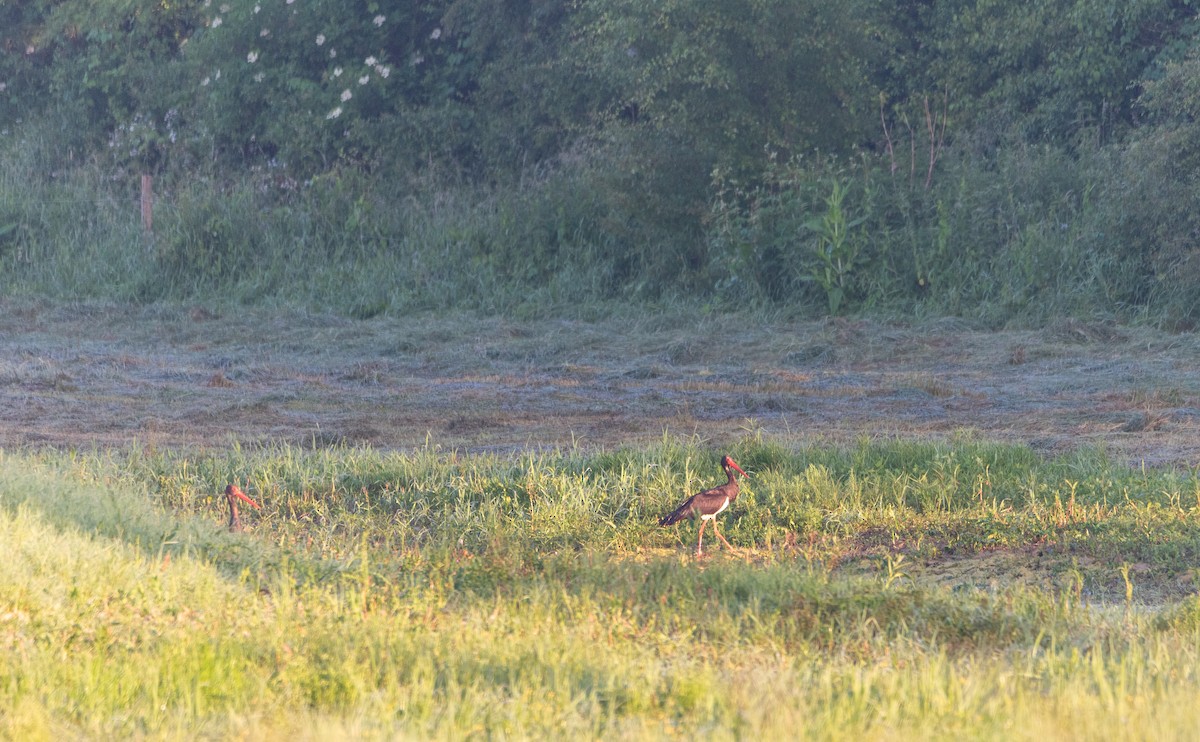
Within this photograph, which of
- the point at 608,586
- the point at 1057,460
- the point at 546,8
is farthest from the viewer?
the point at 546,8

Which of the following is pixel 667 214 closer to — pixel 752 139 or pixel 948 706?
pixel 752 139

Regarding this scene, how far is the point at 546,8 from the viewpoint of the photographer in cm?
1945

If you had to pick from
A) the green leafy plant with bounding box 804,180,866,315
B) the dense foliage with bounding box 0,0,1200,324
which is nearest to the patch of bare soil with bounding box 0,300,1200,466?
the green leafy plant with bounding box 804,180,866,315

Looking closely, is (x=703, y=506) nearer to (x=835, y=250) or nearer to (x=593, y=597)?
(x=593, y=597)

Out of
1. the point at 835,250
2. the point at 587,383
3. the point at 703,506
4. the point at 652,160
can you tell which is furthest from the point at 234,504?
the point at 652,160

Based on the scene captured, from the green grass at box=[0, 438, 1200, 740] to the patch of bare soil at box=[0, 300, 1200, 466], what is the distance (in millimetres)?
1089

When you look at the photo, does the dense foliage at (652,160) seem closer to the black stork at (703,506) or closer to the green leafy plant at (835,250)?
the green leafy plant at (835,250)

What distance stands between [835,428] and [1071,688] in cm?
560

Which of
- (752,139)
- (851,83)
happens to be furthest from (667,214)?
(851,83)

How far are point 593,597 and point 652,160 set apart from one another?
1078 cm

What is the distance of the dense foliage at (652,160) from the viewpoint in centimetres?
1479

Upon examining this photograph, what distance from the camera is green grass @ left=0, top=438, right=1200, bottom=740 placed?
3646mm

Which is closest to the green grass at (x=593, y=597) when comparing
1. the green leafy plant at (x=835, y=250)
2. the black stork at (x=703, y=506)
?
the black stork at (x=703, y=506)

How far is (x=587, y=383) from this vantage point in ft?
36.4
